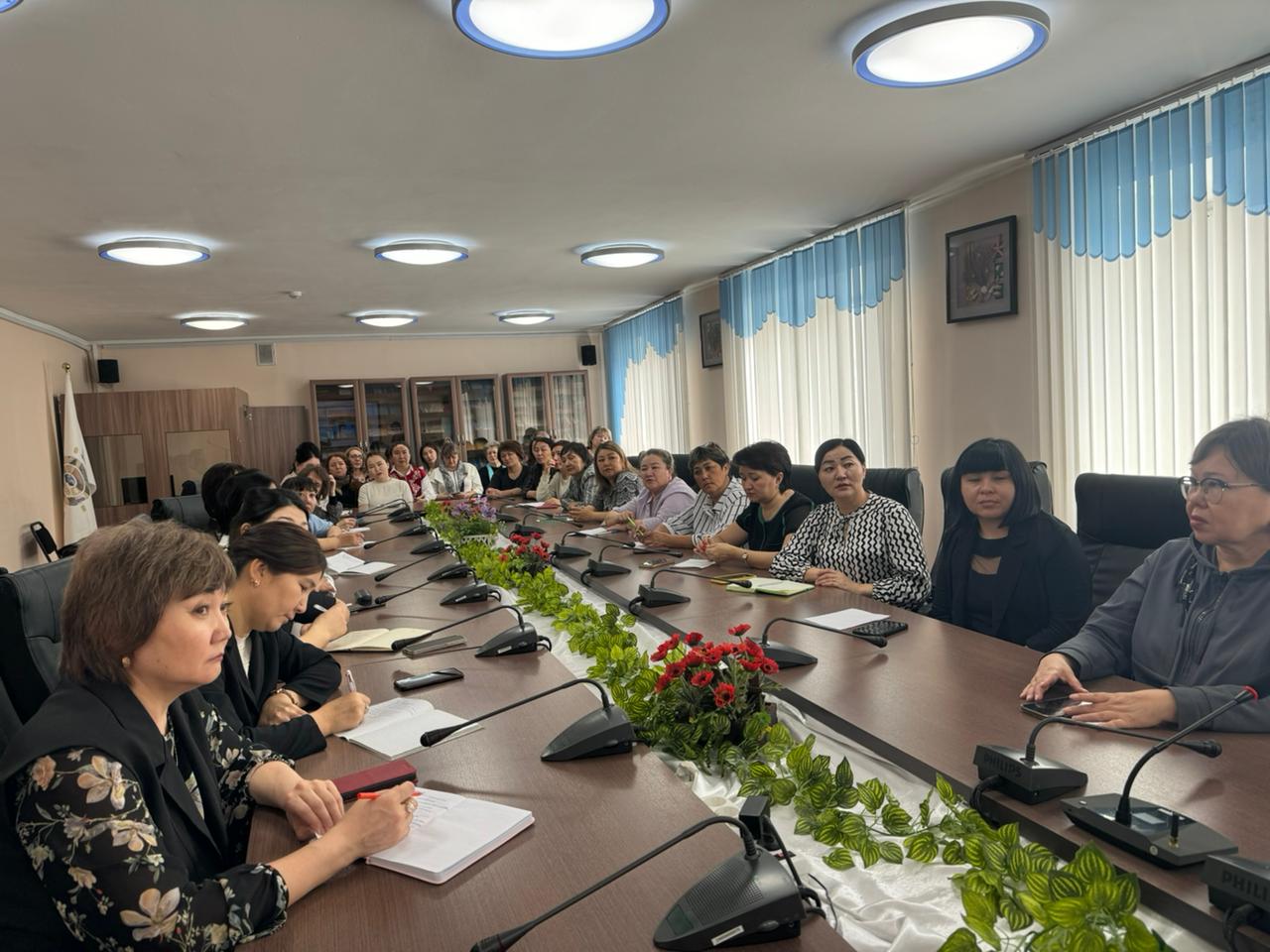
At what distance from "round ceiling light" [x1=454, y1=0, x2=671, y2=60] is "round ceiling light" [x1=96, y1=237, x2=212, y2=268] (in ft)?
10.4

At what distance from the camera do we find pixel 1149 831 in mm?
1125

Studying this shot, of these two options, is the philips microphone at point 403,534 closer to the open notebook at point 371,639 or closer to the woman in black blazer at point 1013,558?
the open notebook at point 371,639

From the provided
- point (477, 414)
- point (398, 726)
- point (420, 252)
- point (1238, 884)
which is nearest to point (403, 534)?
point (420, 252)

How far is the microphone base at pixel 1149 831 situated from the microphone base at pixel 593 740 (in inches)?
27.7

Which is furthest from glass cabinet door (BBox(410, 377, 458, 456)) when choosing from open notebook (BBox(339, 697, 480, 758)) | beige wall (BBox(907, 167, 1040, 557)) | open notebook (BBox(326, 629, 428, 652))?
open notebook (BBox(339, 697, 480, 758))

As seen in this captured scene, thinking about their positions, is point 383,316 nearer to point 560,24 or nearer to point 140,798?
point 560,24

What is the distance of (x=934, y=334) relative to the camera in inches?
200

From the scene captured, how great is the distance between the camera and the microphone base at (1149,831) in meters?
1.08

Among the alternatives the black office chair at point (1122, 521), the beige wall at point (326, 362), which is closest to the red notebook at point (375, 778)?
the black office chair at point (1122, 521)

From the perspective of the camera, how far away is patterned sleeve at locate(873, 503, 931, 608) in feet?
9.61

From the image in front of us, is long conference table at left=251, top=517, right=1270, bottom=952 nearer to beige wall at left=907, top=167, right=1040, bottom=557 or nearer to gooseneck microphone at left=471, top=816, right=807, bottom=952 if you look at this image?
gooseneck microphone at left=471, top=816, right=807, bottom=952

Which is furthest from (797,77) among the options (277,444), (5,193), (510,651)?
(277,444)

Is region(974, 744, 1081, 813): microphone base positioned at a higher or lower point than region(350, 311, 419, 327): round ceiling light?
lower

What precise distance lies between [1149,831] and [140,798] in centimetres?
126
